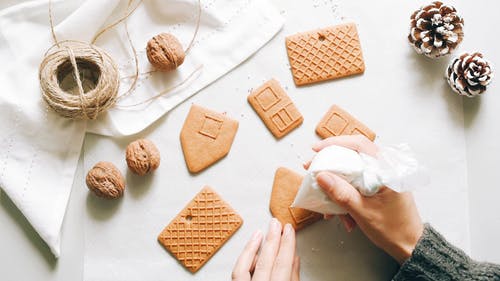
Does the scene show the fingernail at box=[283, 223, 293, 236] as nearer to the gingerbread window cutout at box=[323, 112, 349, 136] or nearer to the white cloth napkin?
the gingerbread window cutout at box=[323, 112, 349, 136]

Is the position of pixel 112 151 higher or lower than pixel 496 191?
higher

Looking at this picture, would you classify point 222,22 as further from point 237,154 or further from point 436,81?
point 436,81

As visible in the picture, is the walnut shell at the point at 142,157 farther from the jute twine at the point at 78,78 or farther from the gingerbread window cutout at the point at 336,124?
the gingerbread window cutout at the point at 336,124

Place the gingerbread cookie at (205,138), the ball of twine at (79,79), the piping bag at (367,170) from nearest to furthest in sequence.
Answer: the piping bag at (367,170), the ball of twine at (79,79), the gingerbread cookie at (205,138)

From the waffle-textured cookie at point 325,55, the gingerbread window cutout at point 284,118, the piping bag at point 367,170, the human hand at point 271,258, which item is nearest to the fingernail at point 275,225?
the human hand at point 271,258

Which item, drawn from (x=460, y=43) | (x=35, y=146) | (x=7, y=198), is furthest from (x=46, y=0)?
(x=460, y=43)

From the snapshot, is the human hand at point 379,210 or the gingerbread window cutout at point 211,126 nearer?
the human hand at point 379,210

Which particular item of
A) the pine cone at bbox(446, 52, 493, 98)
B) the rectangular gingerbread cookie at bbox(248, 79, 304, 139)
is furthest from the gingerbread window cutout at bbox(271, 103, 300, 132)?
the pine cone at bbox(446, 52, 493, 98)
